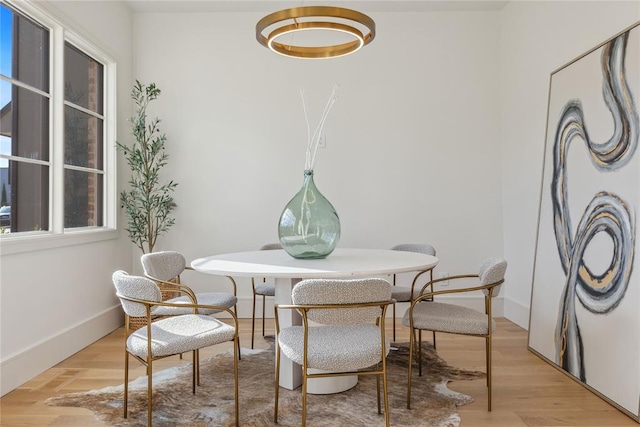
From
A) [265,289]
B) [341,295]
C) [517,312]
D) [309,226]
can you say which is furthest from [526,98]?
[341,295]

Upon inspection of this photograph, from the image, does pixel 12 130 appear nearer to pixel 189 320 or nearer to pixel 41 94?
pixel 41 94

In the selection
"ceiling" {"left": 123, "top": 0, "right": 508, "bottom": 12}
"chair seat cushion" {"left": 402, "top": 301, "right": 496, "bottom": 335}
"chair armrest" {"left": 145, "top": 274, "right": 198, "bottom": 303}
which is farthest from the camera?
"ceiling" {"left": 123, "top": 0, "right": 508, "bottom": 12}

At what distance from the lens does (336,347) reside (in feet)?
6.35

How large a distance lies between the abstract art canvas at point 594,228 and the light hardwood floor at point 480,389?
0.14m

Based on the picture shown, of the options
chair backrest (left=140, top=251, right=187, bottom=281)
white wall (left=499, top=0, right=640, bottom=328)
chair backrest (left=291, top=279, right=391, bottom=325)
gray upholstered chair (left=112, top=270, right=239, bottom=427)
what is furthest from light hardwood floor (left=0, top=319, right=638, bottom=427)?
chair backrest (left=291, top=279, right=391, bottom=325)

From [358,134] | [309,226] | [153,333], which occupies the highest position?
[358,134]

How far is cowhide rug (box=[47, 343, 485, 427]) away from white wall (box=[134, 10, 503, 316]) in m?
1.73

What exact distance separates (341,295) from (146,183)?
2.89 metres

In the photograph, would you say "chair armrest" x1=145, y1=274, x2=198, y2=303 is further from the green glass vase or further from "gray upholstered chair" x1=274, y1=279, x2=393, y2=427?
"gray upholstered chair" x1=274, y1=279, x2=393, y2=427

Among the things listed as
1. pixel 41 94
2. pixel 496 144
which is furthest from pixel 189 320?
pixel 496 144

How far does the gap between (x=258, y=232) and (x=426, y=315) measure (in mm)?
2301

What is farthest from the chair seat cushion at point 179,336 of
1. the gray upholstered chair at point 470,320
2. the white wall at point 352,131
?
the white wall at point 352,131

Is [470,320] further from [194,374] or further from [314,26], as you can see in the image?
[314,26]

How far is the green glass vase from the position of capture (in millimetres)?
2553
